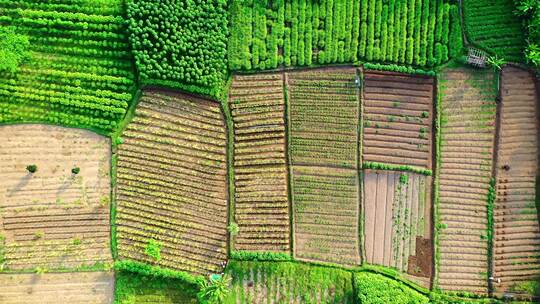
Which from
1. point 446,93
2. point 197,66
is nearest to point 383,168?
point 446,93

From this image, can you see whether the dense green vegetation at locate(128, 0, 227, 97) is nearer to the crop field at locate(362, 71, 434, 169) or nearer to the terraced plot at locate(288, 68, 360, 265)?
the terraced plot at locate(288, 68, 360, 265)

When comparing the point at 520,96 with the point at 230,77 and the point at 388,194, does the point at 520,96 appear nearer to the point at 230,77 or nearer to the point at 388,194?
the point at 388,194

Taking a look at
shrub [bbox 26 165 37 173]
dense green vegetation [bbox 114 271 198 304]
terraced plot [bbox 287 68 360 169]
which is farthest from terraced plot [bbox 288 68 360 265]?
shrub [bbox 26 165 37 173]

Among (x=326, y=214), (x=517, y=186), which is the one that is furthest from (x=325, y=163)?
(x=517, y=186)

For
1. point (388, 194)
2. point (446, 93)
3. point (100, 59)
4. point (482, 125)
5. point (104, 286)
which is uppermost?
point (100, 59)

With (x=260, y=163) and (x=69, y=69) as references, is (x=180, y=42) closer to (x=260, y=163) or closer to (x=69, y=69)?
(x=69, y=69)

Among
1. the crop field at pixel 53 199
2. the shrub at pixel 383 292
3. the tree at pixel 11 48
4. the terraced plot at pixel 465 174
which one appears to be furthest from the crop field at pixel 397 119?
the tree at pixel 11 48
